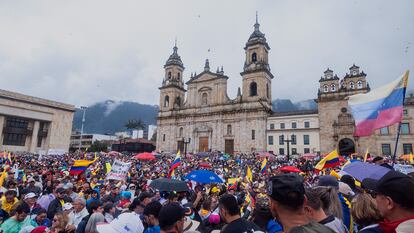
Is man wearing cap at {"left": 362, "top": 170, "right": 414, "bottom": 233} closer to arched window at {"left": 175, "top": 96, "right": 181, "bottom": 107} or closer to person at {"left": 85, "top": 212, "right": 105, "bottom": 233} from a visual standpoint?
person at {"left": 85, "top": 212, "right": 105, "bottom": 233}

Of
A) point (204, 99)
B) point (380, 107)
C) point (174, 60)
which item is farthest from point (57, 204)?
point (174, 60)

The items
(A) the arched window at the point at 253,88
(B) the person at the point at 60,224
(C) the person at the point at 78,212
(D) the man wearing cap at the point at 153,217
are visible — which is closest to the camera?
(D) the man wearing cap at the point at 153,217

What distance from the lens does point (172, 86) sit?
5759 cm

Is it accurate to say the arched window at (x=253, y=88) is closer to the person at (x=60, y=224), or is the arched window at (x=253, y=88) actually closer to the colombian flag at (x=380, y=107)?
the colombian flag at (x=380, y=107)

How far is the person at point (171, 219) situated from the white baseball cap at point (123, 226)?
0.98 m

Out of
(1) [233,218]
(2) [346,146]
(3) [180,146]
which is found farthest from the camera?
(3) [180,146]

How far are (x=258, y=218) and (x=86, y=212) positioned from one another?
12.5 ft

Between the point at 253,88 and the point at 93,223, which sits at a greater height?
the point at 253,88

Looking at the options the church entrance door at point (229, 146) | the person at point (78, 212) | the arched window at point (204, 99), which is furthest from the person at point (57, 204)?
the arched window at point (204, 99)

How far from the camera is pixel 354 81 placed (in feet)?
129

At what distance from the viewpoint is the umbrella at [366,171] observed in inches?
169

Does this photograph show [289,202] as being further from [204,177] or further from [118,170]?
[118,170]

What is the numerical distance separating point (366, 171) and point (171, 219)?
12.7 ft

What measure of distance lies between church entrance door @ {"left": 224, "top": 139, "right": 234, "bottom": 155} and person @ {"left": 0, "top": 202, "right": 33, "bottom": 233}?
1717 inches
